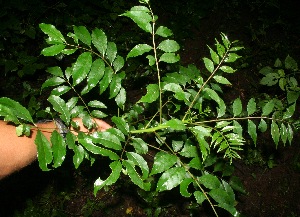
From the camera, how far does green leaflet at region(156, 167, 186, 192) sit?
4.75 feet

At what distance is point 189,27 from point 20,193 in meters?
3.21

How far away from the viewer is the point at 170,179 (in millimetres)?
1467

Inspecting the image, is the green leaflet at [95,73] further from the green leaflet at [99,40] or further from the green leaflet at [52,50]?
the green leaflet at [52,50]

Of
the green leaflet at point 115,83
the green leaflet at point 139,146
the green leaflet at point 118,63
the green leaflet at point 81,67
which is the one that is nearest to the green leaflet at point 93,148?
the green leaflet at point 139,146

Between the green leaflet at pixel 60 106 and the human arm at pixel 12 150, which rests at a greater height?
the green leaflet at pixel 60 106

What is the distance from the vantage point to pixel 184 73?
2.13m

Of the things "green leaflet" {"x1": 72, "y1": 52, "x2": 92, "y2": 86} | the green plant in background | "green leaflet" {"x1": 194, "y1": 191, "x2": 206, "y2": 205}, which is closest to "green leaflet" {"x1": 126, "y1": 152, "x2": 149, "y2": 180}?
the green plant in background

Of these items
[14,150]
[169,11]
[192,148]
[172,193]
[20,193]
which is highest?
[169,11]

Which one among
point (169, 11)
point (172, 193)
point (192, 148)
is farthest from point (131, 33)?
point (192, 148)

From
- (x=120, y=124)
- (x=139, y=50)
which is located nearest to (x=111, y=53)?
(x=139, y=50)

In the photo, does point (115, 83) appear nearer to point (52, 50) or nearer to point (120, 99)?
point (120, 99)

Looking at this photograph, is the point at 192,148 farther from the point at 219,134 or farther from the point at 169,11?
the point at 169,11

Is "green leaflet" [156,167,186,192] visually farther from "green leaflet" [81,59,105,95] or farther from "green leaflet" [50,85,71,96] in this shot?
"green leaflet" [50,85,71,96]

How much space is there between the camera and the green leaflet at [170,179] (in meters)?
1.45
